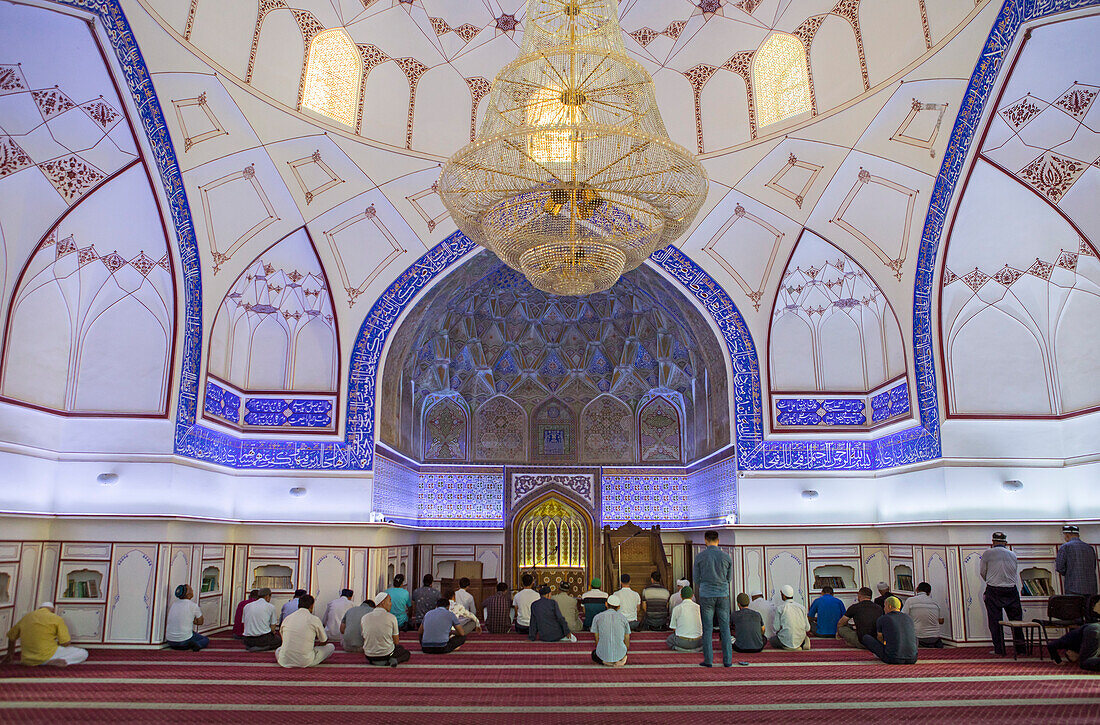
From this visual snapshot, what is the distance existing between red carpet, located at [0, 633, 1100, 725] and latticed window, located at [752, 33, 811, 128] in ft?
17.7

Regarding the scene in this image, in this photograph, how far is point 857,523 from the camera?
9578mm

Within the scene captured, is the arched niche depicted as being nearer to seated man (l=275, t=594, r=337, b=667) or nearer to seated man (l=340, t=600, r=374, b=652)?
seated man (l=340, t=600, r=374, b=652)

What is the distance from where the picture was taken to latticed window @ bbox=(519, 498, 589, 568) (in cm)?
1242

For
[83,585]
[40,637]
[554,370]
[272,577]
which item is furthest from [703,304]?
[40,637]

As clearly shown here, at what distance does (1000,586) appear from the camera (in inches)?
276

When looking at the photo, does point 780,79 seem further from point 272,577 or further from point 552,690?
point 272,577

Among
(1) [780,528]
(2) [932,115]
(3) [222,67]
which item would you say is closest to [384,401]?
(3) [222,67]

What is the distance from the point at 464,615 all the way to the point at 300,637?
2.36 meters

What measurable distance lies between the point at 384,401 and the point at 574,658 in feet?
14.7

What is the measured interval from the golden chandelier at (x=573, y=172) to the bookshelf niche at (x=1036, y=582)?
16.5 feet

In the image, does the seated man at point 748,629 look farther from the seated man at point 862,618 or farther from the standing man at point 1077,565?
the standing man at point 1077,565

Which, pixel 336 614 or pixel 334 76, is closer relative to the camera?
pixel 336 614

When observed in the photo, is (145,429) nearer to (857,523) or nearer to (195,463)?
(195,463)

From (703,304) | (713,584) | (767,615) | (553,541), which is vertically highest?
(703,304)
